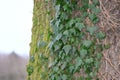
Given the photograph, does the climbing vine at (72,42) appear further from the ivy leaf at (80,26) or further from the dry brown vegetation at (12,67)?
the dry brown vegetation at (12,67)

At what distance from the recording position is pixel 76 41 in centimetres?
256

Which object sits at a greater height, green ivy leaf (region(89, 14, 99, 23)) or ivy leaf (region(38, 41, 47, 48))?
green ivy leaf (region(89, 14, 99, 23))

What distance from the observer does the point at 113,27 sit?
2.51m

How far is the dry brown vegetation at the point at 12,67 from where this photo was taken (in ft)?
28.1

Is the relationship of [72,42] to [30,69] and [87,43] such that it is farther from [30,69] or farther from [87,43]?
[30,69]

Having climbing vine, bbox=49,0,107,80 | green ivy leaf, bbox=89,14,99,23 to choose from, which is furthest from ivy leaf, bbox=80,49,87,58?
green ivy leaf, bbox=89,14,99,23

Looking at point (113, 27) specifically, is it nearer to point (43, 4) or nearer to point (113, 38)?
point (113, 38)

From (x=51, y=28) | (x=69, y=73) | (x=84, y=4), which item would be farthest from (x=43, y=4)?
(x=69, y=73)

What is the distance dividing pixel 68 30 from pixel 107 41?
→ 1.11 feet

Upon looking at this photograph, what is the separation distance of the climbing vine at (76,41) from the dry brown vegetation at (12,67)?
5.96 metres

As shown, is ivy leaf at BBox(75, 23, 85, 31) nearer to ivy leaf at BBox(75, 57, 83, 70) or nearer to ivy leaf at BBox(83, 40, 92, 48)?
ivy leaf at BBox(83, 40, 92, 48)

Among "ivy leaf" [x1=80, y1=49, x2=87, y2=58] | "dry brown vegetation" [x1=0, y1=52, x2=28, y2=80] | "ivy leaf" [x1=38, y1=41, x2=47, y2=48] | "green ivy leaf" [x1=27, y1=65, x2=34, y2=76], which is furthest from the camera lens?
"dry brown vegetation" [x1=0, y1=52, x2=28, y2=80]

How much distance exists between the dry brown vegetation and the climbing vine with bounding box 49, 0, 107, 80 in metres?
5.96

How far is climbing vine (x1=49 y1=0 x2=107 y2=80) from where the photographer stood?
250 cm
